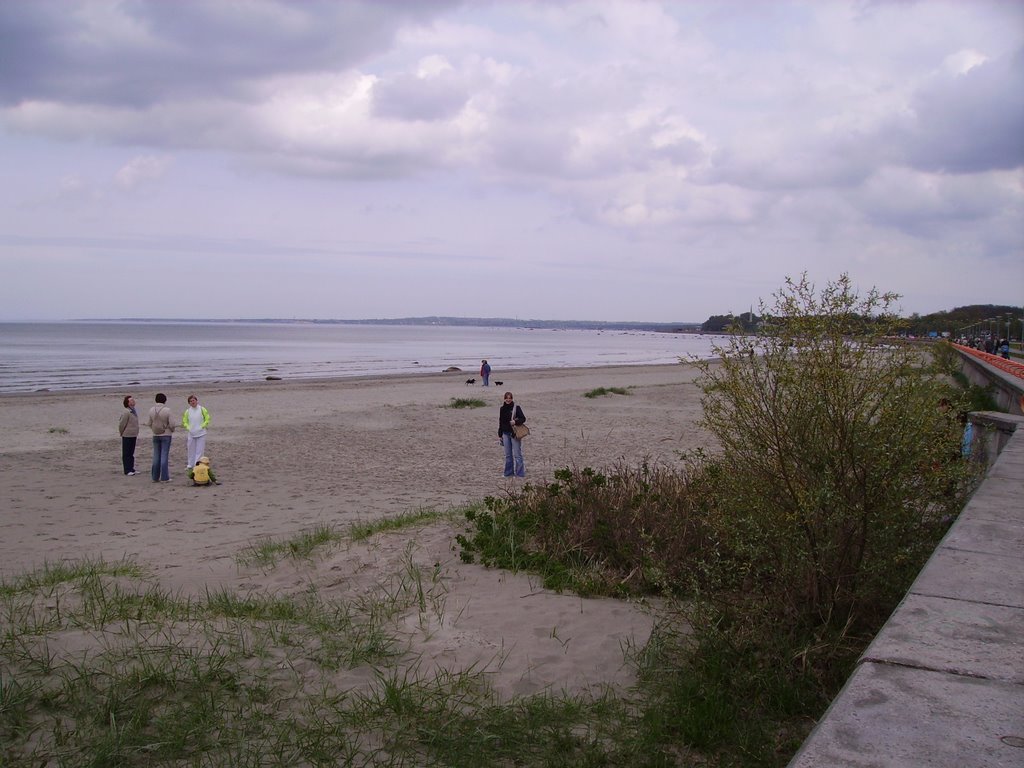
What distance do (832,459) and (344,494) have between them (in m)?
8.76

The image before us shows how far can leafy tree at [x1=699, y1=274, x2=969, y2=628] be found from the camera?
429 cm

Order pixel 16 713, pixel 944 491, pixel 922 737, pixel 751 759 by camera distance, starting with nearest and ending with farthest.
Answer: pixel 922 737 < pixel 751 759 < pixel 16 713 < pixel 944 491

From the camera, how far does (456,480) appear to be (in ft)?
43.5

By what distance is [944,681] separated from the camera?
2.47 m

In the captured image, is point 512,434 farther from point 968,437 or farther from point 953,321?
point 953,321

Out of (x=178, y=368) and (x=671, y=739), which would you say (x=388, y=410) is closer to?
(x=671, y=739)

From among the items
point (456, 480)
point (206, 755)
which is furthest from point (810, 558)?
point (456, 480)

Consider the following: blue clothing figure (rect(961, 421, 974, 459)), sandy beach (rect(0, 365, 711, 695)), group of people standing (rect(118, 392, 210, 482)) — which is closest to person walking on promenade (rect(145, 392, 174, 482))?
group of people standing (rect(118, 392, 210, 482))

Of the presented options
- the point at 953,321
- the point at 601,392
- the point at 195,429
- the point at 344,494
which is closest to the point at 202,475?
the point at 195,429

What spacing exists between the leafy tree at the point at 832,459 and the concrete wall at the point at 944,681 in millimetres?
530

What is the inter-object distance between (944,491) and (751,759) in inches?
93.0

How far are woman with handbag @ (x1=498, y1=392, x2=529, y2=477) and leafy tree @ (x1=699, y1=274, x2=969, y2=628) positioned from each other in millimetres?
8599

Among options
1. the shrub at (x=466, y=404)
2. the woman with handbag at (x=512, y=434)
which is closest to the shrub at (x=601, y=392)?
the shrub at (x=466, y=404)

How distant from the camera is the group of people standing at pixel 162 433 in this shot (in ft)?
43.0
